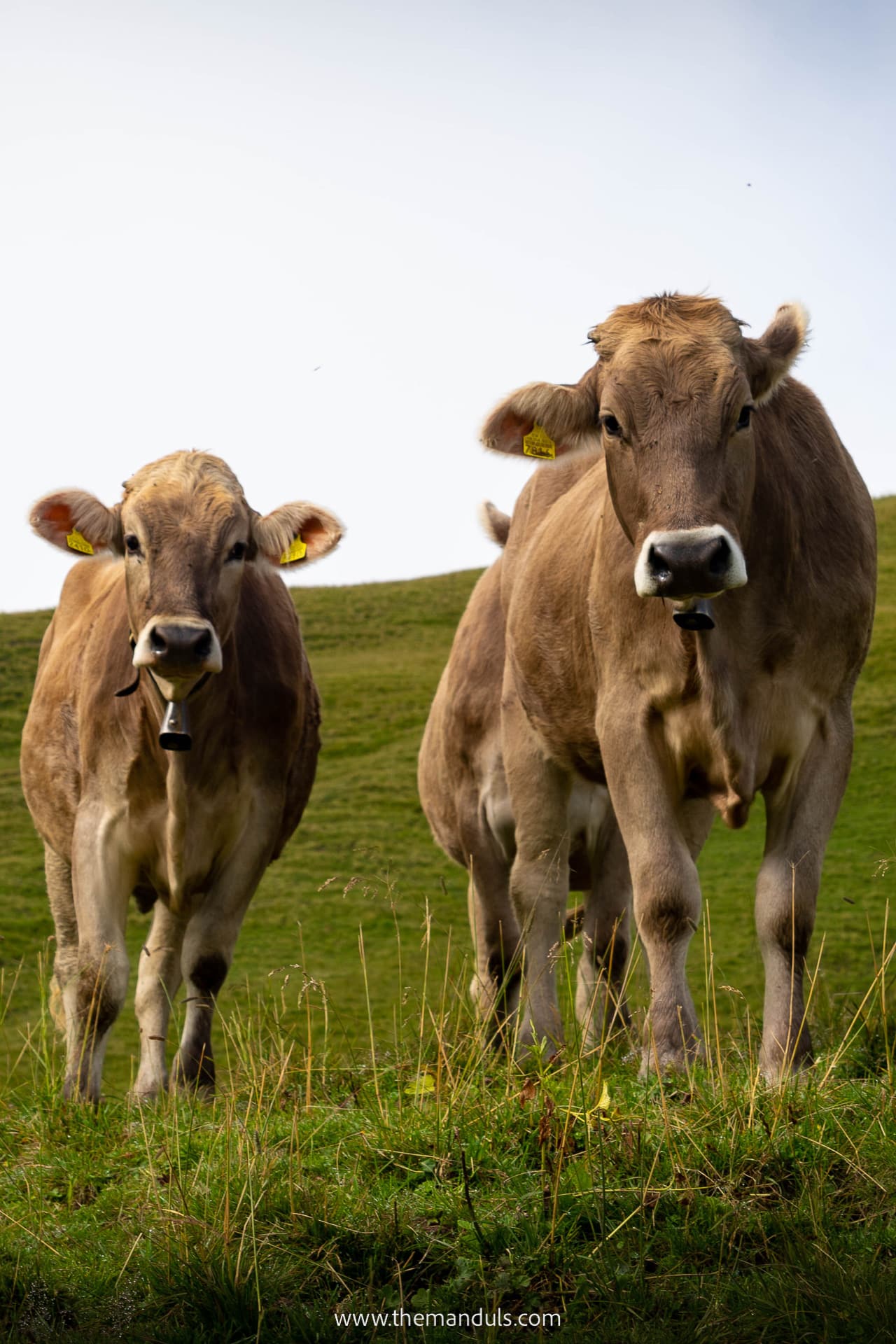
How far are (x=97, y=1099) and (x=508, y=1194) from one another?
9.16 ft

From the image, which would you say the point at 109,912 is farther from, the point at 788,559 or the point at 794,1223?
the point at 794,1223

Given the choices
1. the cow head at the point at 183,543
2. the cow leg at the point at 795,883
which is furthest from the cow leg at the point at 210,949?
the cow leg at the point at 795,883

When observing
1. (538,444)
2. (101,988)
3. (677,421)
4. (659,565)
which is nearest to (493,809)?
(101,988)

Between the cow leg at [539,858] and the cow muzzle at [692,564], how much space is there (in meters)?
2.39

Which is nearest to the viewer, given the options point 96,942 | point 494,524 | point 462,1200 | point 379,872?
point 462,1200

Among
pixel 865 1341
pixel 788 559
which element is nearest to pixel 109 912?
pixel 788 559

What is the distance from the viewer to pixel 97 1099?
6.54 meters

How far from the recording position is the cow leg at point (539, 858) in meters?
7.09

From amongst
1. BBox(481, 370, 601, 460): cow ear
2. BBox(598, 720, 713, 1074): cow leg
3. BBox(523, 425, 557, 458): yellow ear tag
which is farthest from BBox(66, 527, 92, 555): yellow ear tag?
BBox(598, 720, 713, 1074): cow leg

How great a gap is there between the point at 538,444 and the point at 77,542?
2682mm

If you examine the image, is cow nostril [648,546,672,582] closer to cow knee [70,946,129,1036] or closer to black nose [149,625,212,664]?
black nose [149,625,212,664]

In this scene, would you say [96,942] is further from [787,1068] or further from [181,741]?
[787,1068]

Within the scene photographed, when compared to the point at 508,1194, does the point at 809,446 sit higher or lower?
higher

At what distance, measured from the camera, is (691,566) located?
4.86 meters
